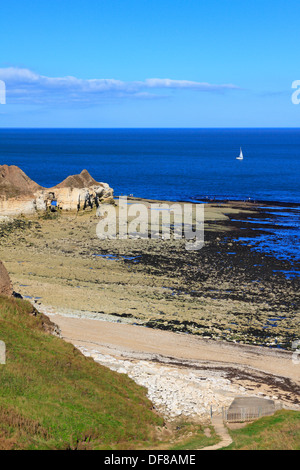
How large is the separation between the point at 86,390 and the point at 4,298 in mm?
7749

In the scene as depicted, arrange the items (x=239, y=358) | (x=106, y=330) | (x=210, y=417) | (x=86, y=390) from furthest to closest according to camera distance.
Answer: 1. (x=106, y=330)
2. (x=239, y=358)
3. (x=210, y=417)
4. (x=86, y=390)

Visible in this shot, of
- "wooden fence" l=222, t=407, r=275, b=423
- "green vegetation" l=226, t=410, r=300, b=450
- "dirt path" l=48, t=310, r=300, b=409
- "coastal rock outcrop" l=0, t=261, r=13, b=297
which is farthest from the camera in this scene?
"coastal rock outcrop" l=0, t=261, r=13, b=297

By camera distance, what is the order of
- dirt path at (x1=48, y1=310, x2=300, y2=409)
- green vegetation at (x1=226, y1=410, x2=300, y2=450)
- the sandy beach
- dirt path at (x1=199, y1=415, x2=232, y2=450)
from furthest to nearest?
the sandy beach < dirt path at (x1=48, y1=310, x2=300, y2=409) < dirt path at (x1=199, y1=415, x2=232, y2=450) < green vegetation at (x1=226, y1=410, x2=300, y2=450)

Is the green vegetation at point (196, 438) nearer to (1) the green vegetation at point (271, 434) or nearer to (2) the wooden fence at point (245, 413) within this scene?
(1) the green vegetation at point (271, 434)

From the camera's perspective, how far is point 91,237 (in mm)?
62719

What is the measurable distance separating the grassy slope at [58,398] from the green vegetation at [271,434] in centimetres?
379

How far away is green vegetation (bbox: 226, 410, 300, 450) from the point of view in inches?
785

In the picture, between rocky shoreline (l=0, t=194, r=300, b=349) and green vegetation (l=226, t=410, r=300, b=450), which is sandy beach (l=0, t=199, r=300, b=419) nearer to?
rocky shoreline (l=0, t=194, r=300, b=349)

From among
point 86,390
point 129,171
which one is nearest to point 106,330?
point 86,390

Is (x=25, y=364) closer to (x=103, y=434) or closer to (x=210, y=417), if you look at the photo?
(x=103, y=434)

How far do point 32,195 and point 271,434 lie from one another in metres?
55.4

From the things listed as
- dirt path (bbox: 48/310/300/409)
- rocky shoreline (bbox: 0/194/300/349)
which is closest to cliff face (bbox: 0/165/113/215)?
rocky shoreline (bbox: 0/194/300/349)

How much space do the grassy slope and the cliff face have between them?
143 feet

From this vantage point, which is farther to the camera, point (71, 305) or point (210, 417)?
point (71, 305)
